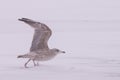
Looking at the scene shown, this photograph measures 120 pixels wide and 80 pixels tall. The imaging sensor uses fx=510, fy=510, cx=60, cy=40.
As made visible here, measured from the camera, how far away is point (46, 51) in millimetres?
7070

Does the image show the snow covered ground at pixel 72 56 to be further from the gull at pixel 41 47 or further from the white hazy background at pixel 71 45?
the gull at pixel 41 47

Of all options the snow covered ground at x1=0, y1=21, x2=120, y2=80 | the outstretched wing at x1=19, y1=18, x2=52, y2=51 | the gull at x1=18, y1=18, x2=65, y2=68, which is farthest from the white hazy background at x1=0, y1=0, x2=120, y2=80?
the outstretched wing at x1=19, y1=18, x2=52, y2=51

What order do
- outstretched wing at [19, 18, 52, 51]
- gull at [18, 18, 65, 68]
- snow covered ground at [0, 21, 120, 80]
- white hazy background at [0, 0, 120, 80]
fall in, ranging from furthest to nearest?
outstretched wing at [19, 18, 52, 51]
gull at [18, 18, 65, 68]
white hazy background at [0, 0, 120, 80]
snow covered ground at [0, 21, 120, 80]

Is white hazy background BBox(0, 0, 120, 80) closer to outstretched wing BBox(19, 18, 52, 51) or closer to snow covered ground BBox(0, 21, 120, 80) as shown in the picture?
snow covered ground BBox(0, 21, 120, 80)

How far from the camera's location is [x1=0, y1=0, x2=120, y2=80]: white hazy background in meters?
6.49

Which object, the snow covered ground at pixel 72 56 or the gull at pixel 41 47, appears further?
the gull at pixel 41 47

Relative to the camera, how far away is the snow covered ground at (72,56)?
20.9 ft

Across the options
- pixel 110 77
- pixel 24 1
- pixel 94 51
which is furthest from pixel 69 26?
pixel 24 1

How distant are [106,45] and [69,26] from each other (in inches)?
148

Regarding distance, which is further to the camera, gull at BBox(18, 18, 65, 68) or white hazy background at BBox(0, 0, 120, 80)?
gull at BBox(18, 18, 65, 68)

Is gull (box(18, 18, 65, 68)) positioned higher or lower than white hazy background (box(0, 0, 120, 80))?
higher

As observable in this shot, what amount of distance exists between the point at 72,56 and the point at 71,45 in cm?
119

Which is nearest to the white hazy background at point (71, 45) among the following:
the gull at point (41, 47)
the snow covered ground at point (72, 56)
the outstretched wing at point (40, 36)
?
the snow covered ground at point (72, 56)

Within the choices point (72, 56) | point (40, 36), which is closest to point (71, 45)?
point (72, 56)
